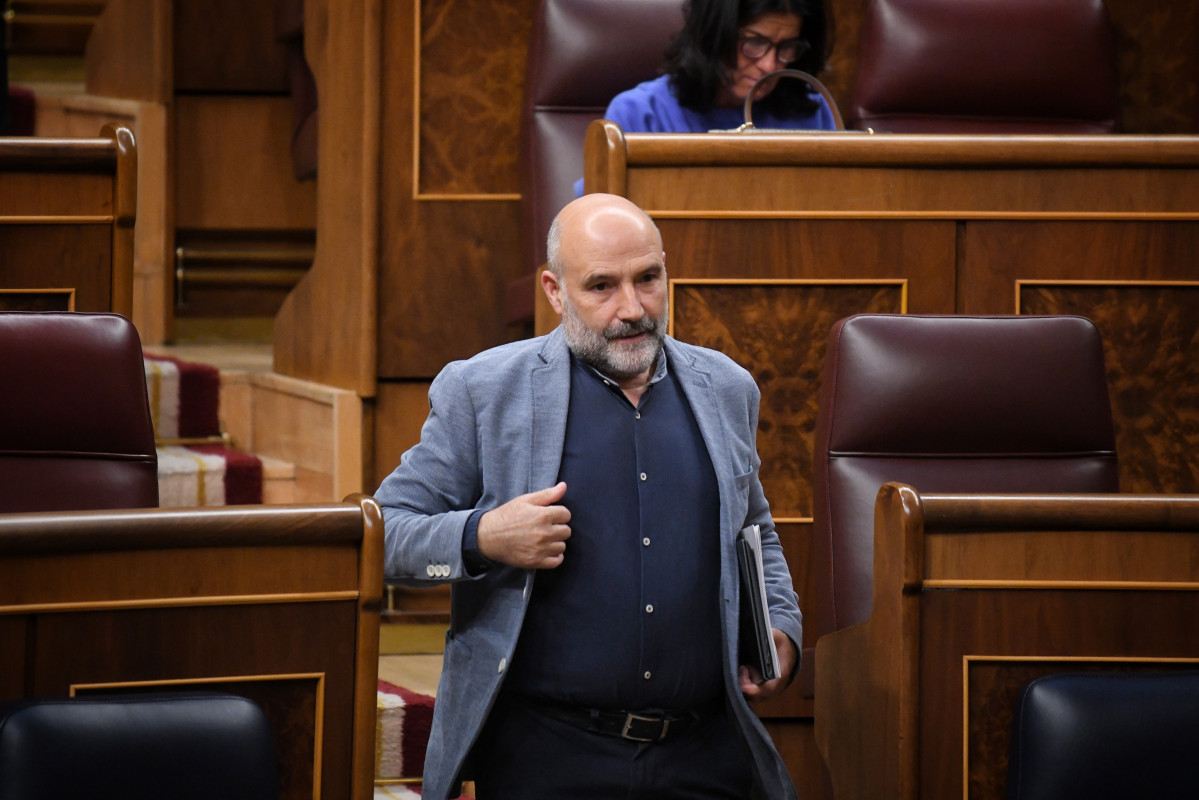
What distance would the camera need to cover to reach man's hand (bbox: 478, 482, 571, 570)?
0.93 meters

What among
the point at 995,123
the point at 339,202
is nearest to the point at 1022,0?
the point at 995,123

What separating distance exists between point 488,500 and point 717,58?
70cm

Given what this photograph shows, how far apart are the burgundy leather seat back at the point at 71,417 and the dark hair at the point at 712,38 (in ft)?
2.17

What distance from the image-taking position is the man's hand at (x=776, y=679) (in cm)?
99

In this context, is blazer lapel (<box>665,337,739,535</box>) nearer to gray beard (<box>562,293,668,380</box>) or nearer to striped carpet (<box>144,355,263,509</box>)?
gray beard (<box>562,293,668,380</box>)

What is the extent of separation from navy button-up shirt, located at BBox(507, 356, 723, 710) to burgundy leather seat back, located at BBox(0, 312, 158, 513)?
321mm

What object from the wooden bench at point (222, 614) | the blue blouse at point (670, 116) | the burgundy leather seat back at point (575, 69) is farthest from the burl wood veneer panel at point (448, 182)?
the wooden bench at point (222, 614)

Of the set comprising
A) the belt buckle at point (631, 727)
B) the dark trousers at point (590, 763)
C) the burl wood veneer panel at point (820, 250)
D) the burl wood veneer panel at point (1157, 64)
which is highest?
the burl wood veneer panel at point (1157, 64)

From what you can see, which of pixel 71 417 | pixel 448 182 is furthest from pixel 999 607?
pixel 448 182

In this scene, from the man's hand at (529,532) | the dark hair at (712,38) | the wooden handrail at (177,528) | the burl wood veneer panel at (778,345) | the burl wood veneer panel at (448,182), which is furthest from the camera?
the burl wood veneer panel at (448,182)

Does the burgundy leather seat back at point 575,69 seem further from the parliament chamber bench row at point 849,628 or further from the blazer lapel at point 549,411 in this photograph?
the parliament chamber bench row at point 849,628

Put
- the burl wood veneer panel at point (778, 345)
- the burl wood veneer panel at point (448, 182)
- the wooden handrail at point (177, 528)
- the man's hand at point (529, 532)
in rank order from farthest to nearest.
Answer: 1. the burl wood veneer panel at point (448, 182)
2. the burl wood veneer panel at point (778, 345)
3. the man's hand at point (529, 532)
4. the wooden handrail at point (177, 528)

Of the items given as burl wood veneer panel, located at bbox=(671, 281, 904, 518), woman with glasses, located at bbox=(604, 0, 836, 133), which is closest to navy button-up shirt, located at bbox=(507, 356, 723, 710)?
burl wood veneer panel, located at bbox=(671, 281, 904, 518)

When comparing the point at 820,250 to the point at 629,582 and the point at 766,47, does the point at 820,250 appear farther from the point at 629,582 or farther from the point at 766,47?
the point at 629,582
